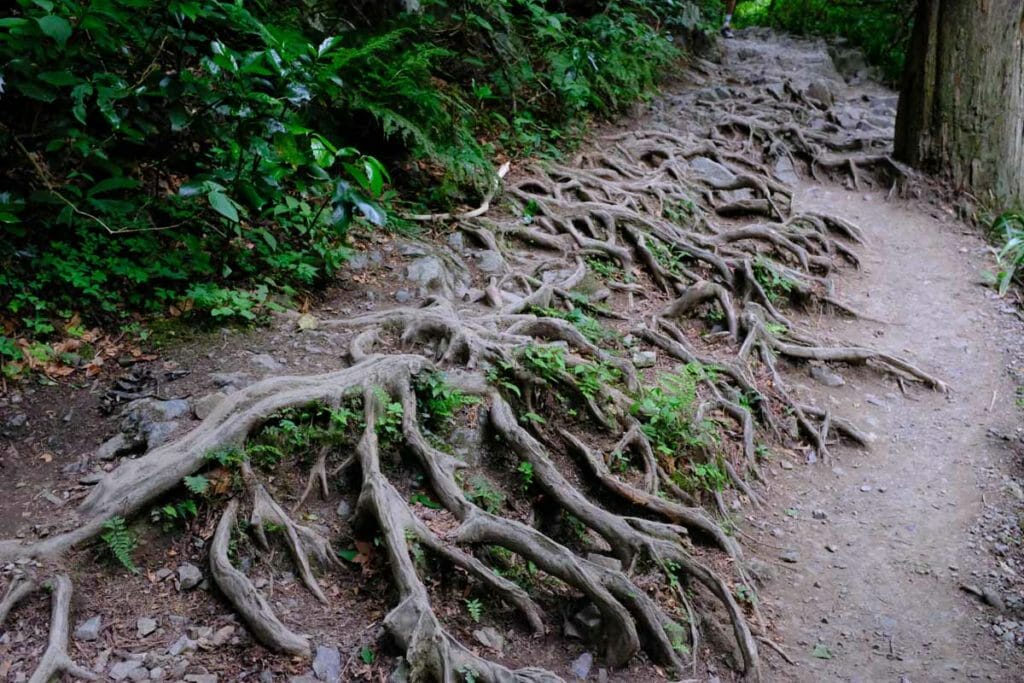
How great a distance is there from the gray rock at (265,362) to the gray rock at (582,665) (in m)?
2.46

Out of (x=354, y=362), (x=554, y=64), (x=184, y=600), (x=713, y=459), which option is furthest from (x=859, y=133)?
(x=184, y=600)

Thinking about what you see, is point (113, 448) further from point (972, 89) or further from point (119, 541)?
point (972, 89)

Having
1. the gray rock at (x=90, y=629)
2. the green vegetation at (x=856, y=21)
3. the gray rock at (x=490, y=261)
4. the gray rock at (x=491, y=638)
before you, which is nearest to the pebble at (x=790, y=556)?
the gray rock at (x=491, y=638)

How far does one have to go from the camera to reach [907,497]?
569cm

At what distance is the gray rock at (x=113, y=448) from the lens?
3822mm

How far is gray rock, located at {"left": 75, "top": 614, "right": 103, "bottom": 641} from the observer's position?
3061mm

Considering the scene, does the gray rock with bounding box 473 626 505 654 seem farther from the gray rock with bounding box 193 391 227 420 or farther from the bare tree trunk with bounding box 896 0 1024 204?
the bare tree trunk with bounding box 896 0 1024 204

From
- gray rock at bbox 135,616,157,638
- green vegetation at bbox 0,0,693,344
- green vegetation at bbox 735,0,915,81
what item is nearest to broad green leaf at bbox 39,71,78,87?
green vegetation at bbox 0,0,693,344

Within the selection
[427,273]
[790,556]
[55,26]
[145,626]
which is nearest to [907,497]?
[790,556]

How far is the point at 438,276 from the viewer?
6281 mm

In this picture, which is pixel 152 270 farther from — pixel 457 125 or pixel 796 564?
pixel 796 564

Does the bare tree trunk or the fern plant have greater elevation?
the bare tree trunk

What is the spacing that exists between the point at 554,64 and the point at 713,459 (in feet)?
21.1

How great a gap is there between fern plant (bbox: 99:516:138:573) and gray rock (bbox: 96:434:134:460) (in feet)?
1.96
